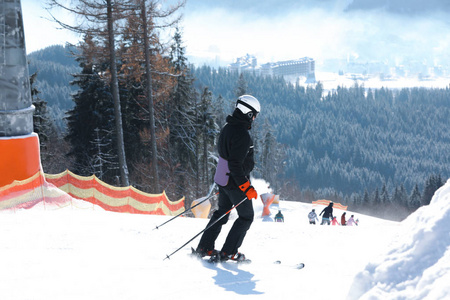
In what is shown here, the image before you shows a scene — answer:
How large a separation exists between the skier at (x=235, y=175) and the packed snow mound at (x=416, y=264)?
1964 mm

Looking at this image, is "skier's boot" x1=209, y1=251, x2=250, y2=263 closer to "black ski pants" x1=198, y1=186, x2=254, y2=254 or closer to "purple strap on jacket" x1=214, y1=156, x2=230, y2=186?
"black ski pants" x1=198, y1=186, x2=254, y2=254

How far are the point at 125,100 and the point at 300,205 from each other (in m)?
18.0

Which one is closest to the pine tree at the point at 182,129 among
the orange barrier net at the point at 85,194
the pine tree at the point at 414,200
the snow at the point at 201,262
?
the orange barrier net at the point at 85,194

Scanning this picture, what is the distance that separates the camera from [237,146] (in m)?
4.55

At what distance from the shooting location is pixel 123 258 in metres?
4.78

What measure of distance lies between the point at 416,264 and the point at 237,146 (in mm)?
2402

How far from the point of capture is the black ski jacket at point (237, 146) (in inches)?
179

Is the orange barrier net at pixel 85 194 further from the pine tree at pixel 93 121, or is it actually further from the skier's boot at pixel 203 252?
the pine tree at pixel 93 121

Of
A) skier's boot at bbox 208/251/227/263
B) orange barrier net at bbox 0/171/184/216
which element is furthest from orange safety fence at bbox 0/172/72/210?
skier's boot at bbox 208/251/227/263

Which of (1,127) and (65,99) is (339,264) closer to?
(1,127)

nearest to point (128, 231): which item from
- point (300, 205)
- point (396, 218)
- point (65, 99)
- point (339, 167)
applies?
point (300, 205)

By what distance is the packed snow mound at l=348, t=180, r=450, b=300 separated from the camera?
7.52 ft

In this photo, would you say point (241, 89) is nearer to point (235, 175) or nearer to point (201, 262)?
point (201, 262)

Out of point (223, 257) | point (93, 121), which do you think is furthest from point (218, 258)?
point (93, 121)
